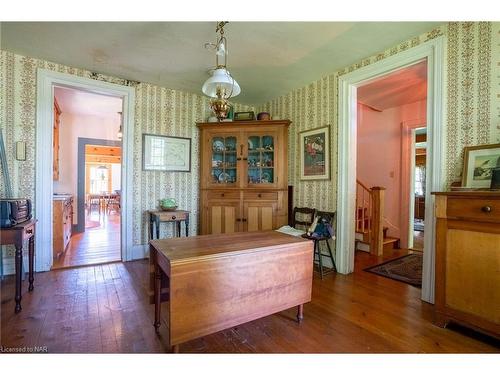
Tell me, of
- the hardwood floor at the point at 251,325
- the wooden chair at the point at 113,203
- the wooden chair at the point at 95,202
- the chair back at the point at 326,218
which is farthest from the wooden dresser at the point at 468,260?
the wooden chair at the point at 95,202

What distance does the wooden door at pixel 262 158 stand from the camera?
341 cm

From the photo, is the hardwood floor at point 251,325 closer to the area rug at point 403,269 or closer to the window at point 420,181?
the area rug at point 403,269

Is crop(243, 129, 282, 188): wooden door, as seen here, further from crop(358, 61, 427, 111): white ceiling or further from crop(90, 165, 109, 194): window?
crop(90, 165, 109, 194): window

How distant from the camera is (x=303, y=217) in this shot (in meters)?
3.34

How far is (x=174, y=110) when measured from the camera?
3553 millimetres

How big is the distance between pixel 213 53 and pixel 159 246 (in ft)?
6.55

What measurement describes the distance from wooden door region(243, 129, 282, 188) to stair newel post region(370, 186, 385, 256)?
65.5 inches

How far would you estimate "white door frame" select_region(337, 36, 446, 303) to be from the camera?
6.81 ft

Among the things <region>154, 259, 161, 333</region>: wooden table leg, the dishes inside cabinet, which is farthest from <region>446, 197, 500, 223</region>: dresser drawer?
the dishes inside cabinet

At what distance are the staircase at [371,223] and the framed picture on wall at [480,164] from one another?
195 centimetres

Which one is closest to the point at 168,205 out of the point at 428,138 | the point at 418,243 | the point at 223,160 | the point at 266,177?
the point at 223,160
